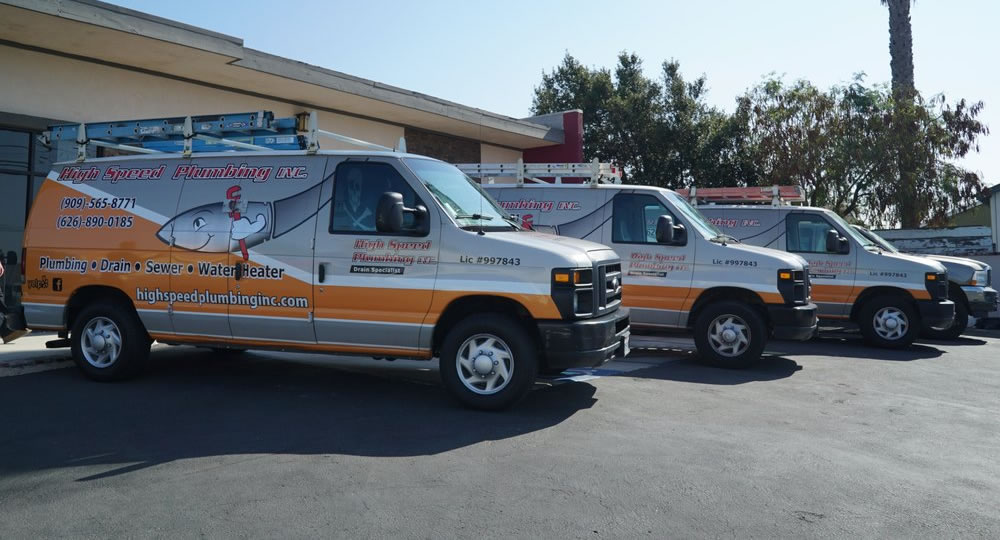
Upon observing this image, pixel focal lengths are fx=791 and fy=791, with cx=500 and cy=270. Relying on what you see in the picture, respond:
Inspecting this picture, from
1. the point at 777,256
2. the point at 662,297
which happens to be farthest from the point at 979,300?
the point at 662,297

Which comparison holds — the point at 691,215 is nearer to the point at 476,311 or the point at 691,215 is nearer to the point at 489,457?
the point at 476,311

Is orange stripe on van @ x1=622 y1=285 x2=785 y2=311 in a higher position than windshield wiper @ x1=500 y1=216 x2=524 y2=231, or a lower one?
lower

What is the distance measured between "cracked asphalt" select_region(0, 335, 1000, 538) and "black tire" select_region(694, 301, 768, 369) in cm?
68

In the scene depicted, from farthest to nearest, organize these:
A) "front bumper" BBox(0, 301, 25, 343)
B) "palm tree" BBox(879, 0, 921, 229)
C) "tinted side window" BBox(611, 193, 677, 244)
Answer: "palm tree" BBox(879, 0, 921, 229) < "tinted side window" BBox(611, 193, 677, 244) < "front bumper" BBox(0, 301, 25, 343)

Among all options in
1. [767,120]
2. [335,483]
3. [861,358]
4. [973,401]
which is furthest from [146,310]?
[767,120]

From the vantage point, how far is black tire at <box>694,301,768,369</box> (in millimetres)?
9562

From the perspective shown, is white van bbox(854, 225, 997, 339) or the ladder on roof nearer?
the ladder on roof

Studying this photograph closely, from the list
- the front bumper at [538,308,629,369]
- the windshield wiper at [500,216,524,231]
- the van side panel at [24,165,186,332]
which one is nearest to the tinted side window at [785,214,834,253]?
the windshield wiper at [500,216,524,231]

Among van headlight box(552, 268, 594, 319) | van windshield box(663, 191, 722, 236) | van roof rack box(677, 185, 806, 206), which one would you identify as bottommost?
van headlight box(552, 268, 594, 319)

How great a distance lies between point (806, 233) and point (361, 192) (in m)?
8.10

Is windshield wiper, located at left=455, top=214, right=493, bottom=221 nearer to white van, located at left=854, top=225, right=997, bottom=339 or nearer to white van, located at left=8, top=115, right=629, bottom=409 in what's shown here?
white van, located at left=8, top=115, right=629, bottom=409

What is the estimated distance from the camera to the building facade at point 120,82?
11.6m

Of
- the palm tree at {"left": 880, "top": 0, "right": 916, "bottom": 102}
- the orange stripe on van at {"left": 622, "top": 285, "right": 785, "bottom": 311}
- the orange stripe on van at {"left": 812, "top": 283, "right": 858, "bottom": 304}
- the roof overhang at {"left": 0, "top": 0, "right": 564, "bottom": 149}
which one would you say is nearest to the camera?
the orange stripe on van at {"left": 622, "top": 285, "right": 785, "bottom": 311}

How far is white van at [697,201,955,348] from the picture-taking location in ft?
39.4
